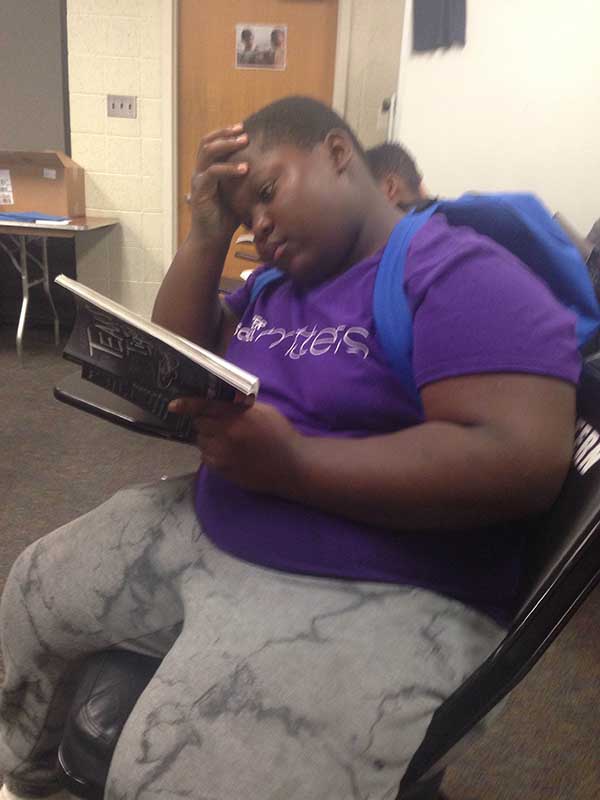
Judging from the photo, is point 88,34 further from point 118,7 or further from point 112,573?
point 112,573

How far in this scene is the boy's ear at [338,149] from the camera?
0.75 m

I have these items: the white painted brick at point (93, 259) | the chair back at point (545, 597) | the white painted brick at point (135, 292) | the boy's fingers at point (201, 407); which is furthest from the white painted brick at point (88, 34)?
the chair back at point (545, 597)

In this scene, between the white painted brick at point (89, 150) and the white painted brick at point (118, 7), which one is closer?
the white painted brick at point (118, 7)

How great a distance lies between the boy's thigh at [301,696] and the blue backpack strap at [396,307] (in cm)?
20

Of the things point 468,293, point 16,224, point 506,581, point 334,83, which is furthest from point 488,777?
point 334,83

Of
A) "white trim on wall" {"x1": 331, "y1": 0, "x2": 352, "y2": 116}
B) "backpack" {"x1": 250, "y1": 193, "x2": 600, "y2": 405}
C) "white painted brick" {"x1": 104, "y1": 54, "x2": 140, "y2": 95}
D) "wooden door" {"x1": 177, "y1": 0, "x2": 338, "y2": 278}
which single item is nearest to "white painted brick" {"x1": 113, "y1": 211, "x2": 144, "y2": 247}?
"wooden door" {"x1": 177, "y1": 0, "x2": 338, "y2": 278}

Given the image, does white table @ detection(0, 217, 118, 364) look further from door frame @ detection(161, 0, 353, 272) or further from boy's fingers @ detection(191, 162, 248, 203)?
boy's fingers @ detection(191, 162, 248, 203)

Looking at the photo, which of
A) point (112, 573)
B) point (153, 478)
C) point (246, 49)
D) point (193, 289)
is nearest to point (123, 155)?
point (246, 49)

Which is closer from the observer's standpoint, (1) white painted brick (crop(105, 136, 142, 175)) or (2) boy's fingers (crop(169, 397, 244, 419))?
(2) boy's fingers (crop(169, 397, 244, 419))

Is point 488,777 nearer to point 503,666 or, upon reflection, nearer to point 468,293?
point 503,666

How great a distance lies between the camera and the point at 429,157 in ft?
7.20

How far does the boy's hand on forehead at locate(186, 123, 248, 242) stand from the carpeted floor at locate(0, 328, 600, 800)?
0.97 m

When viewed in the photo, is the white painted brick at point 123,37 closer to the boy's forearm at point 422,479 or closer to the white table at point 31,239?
the white table at point 31,239

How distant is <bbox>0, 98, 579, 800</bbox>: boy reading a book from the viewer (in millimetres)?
523
